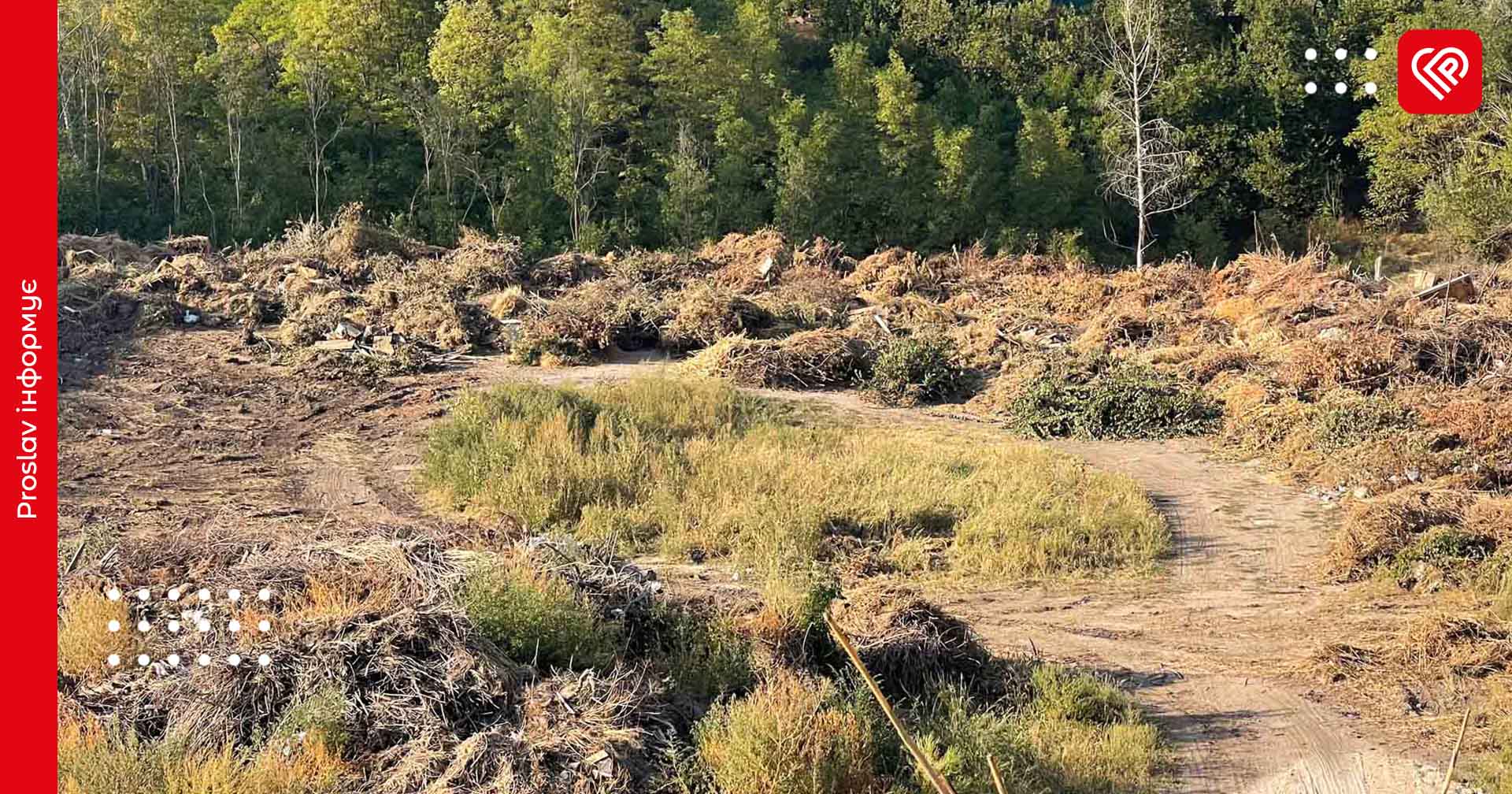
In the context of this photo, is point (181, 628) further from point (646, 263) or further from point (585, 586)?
point (646, 263)

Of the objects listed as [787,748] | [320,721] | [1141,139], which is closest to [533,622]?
[320,721]

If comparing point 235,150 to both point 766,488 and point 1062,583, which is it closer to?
point 766,488

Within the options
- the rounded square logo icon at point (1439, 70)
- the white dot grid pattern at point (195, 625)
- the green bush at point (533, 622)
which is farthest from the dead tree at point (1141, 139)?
the white dot grid pattern at point (195, 625)

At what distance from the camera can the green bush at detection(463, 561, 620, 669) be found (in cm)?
624

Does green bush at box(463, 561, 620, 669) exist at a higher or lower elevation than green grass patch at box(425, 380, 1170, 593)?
higher

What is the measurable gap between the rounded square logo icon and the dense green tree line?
7.40m

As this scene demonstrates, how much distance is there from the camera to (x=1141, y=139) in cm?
2962

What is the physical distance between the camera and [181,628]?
20.2 ft

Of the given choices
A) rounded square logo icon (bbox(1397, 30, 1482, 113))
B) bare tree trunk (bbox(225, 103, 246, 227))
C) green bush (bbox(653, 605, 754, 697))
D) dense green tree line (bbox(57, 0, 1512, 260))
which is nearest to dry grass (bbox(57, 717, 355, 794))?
green bush (bbox(653, 605, 754, 697))

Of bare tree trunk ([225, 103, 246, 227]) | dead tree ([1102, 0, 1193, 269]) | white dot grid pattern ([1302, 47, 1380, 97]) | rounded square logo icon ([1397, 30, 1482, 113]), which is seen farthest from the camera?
bare tree trunk ([225, 103, 246, 227])

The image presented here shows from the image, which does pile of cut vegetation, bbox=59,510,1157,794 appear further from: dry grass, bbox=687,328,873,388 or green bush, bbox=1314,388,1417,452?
dry grass, bbox=687,328,873,388

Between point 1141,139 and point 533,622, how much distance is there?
26091 mm

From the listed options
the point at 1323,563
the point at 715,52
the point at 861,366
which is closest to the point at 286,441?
the point at 861,366

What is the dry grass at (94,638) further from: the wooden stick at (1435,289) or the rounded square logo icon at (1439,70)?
the wooden stick at (1435,289)
